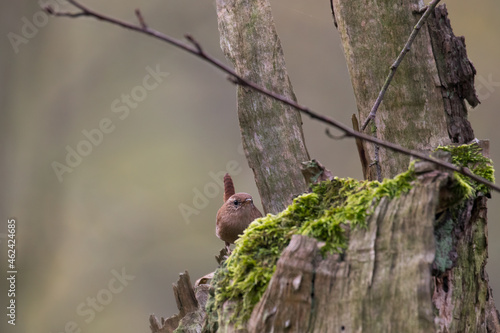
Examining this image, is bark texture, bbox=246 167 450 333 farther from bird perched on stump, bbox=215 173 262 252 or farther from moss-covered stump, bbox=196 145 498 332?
bird perched on stump, bbox=215 173 262 252

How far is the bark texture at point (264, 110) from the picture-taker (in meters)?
3.47

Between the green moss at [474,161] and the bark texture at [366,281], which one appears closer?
the bark texture at [366,281]

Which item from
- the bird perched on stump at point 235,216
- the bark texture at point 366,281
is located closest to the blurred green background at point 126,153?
the bird perched on stump at point 235,216

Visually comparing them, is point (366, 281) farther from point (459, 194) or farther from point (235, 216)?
point (235, 216)

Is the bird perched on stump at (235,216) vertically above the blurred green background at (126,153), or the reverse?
the blurred green background at (126,153)

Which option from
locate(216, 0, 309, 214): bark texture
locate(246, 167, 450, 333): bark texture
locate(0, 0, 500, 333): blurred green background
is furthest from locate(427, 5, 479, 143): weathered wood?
locate(0, 0, 500, 333): blurred green background

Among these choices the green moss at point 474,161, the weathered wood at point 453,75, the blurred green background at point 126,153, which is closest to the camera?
the green moss at point 474,161

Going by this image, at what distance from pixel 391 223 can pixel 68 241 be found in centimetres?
734

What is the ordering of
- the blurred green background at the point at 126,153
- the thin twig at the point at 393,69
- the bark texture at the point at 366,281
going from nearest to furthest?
the bark texture at the point at 366,281 → the thin twig at the point at 393,69 → the blurred green background at the point at 126,153

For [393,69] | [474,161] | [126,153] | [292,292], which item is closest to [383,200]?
[292,292]

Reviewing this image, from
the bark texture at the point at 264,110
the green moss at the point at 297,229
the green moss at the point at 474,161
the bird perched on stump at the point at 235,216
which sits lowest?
the green moss at the point at 297,229

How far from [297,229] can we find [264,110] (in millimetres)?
1938

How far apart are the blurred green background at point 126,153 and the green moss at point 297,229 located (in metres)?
5.95

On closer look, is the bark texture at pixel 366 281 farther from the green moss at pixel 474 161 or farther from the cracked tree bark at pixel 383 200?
the green moss at pixel 474 161
